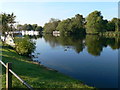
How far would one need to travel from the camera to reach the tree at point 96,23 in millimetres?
87000

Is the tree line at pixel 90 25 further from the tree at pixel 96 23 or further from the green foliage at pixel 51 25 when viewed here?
the green foliage at pixel 51 25

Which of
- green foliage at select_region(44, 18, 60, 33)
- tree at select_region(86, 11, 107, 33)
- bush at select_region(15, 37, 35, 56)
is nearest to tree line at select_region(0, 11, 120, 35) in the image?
tree at select_region(86, 11, 107, 33)

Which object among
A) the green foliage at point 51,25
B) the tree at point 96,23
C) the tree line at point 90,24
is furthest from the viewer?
the green foliage at point 51,25

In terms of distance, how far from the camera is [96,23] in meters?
87.9

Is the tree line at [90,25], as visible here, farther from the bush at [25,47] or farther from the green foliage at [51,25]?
the bush at [25,47]

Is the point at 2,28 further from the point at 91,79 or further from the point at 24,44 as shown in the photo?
the point at 91,79

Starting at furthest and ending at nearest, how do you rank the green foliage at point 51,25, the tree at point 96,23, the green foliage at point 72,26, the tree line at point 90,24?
the green foliage at point 51,25, the green foliage at point 72,26, the tree line at point 90,24, the tree at point 96,23

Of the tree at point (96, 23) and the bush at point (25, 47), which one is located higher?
the tree at point (96, 23)

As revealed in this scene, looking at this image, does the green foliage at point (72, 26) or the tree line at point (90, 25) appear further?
the green foliage at point (72, 26)

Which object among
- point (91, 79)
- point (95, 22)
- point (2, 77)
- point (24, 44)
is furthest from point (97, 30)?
point (2, 77)

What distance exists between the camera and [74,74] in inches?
690

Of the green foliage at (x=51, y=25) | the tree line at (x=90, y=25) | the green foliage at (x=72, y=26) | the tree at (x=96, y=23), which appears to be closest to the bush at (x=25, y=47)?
the tree line at (x=90, y=25)

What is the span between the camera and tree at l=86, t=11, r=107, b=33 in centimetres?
8700

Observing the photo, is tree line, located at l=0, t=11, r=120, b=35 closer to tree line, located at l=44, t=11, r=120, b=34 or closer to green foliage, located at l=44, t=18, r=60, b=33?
tree line, located at l=44, t=11, r=120, b=34
